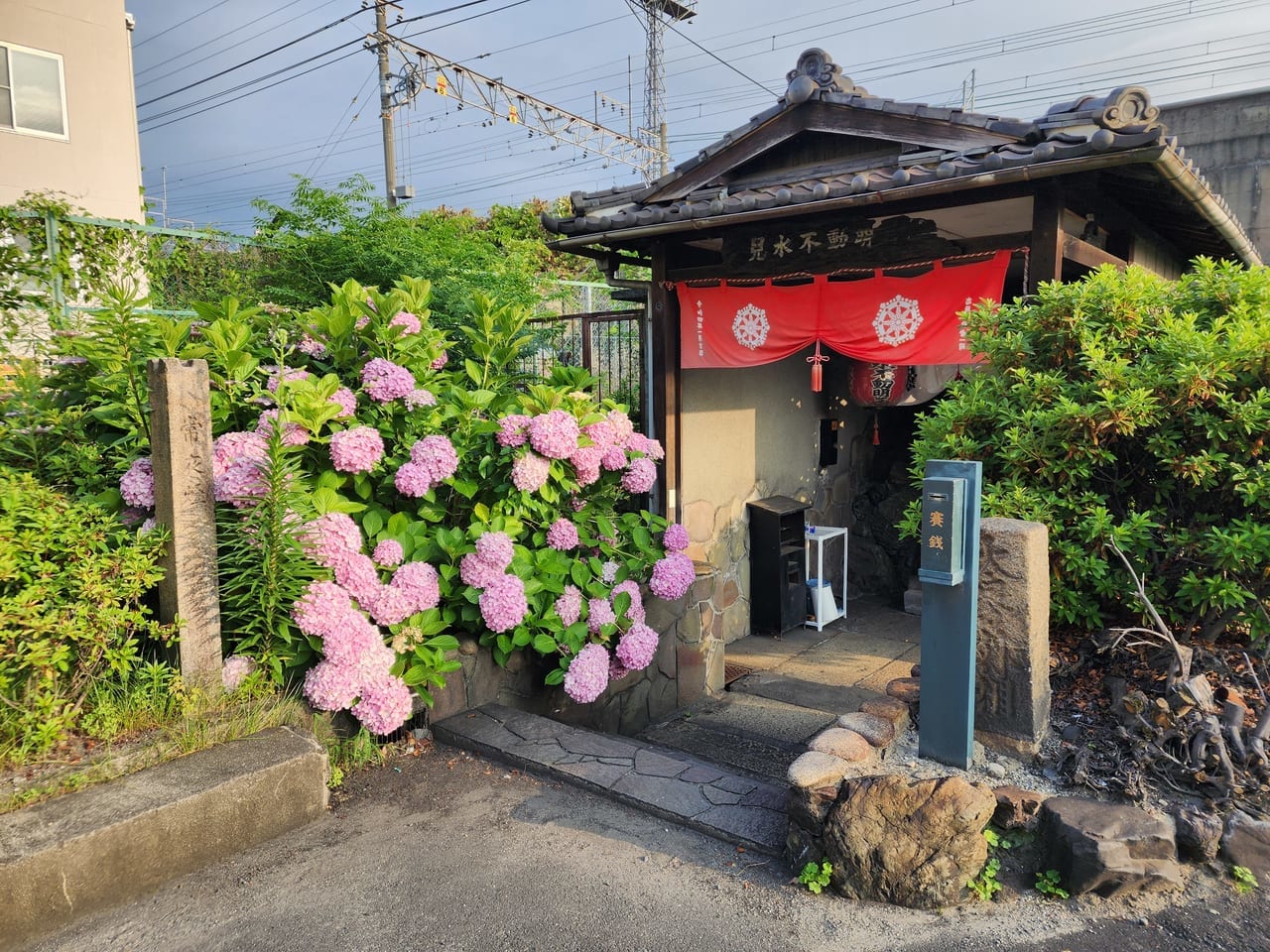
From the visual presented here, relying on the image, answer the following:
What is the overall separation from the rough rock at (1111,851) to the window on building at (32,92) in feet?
59.0

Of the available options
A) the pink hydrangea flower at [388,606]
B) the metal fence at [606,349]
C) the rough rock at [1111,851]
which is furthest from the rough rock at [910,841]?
the metal fence at [606,349]

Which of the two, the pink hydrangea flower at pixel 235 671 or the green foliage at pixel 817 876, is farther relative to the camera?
the pink hydrangea flower at pixel 235 671

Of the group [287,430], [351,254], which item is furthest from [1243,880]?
[351,254]

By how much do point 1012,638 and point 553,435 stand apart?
8.59 ft

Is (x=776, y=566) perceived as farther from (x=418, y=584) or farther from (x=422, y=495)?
(x=418, y=584)

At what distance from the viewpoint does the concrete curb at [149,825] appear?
8.60ft

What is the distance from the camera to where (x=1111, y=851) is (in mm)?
2711

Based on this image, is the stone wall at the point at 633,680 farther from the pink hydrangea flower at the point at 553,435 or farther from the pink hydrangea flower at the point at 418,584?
the pink hydrangea flower at the point at 553,435

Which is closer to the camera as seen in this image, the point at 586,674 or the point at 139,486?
the point at 139,486

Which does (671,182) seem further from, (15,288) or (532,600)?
(15,288)

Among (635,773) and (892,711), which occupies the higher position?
(892,711)

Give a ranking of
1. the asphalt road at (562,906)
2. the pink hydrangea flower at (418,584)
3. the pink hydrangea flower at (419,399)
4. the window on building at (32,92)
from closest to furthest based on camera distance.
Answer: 1. the asphalt road at (562,906)
2. the pink hydrangea flower at (418,584)
3. the pink hydrangea flower at (419,399)
4. the window on building at (32,92)

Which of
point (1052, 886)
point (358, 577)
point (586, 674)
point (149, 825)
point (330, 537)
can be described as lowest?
point (1052, 886)

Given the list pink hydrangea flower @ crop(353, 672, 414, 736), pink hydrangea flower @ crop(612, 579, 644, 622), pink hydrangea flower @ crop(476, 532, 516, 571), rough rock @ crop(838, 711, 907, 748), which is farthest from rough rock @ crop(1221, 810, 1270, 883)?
pink hydrangea flower @ crop(353, 672, 414, 736)
